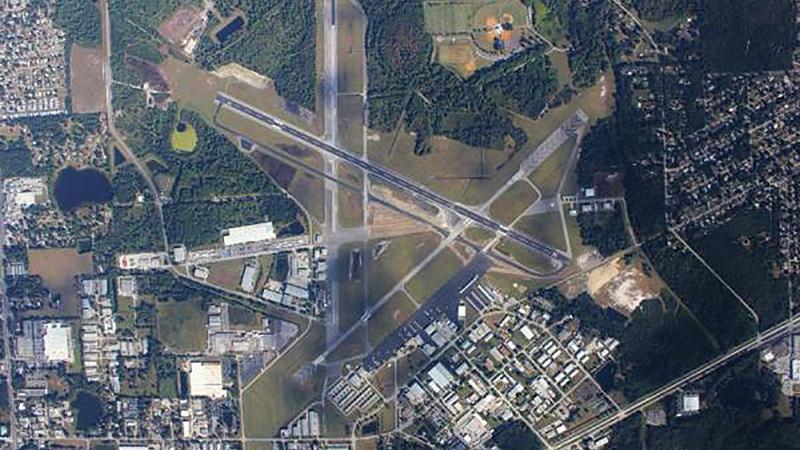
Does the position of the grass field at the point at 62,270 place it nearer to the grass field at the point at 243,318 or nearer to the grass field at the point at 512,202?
the grass field at the point at 243,318

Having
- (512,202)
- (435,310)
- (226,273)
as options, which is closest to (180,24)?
(226,273)

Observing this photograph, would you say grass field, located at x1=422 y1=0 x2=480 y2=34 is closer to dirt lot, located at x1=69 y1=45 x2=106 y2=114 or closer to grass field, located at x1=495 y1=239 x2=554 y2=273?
grass field, located at x1=495 y1=239 x2=554 y2=273

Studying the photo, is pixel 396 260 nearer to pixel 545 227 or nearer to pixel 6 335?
pixel 545 227

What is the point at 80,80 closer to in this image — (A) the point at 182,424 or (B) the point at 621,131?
(A) the point at 182,424

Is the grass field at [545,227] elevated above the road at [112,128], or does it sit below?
below

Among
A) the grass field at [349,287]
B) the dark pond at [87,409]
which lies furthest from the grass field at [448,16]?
the dark pond at [87,409]
